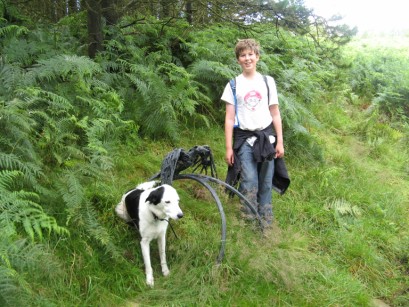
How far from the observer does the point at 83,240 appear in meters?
3.84

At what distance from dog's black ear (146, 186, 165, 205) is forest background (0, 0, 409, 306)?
2.04ft

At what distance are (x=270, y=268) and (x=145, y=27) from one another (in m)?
5.59

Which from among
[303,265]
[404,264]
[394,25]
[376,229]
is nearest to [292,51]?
[376,229]

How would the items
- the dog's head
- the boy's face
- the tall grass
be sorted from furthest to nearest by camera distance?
1. the boy's face
2. the tall grass
3. the dog's head

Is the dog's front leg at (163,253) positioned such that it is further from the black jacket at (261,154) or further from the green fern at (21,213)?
the black jacket at (261,154)

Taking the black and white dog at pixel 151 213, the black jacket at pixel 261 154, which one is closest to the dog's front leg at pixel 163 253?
the black and white dog at pixel 151 213

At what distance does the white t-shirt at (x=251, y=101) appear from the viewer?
14.7 feet

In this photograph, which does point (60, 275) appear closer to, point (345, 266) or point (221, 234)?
point (221, 234)

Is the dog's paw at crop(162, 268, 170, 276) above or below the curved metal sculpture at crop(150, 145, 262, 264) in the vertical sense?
below

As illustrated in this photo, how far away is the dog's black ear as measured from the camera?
142 inches

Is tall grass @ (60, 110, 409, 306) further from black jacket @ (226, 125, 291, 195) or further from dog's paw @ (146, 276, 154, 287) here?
black jacket @ (226, 125, 291, 195)

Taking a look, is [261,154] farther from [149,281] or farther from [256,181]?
[149,281]

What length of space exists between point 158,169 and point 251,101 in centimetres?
177

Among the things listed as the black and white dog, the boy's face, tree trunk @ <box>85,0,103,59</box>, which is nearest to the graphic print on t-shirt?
the boy's face
